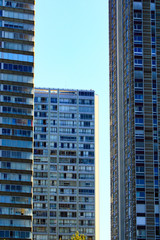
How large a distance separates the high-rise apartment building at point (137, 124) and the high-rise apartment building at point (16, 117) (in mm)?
31345

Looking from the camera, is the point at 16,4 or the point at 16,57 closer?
the point at 16,57

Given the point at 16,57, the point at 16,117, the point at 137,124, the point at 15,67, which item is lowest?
the point at 137,124

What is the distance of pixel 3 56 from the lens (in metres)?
142

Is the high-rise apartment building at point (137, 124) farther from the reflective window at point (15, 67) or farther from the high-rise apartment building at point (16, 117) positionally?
the reflective window at point (15, 67)

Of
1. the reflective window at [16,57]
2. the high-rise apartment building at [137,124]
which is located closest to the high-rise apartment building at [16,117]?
the reflective window at [16,57]

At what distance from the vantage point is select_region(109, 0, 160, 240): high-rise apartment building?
155m

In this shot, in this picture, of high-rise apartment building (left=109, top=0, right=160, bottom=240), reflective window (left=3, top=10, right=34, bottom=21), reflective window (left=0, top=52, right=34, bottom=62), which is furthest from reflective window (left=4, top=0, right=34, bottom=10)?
high-rise apartment building (left=109, top=0, right=160, bottom=240)

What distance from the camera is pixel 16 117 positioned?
138625 millimetres

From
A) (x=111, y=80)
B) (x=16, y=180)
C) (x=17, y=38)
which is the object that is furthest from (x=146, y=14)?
(x=16, y=180)

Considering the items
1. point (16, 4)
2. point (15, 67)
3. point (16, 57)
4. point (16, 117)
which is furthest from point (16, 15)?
point (16, 117)

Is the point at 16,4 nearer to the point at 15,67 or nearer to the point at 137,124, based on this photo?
the point at 15,67

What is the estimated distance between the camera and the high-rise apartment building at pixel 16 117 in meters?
133

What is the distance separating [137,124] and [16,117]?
35223 mm

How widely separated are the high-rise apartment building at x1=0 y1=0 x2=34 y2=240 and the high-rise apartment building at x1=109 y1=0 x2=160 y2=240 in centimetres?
3135
